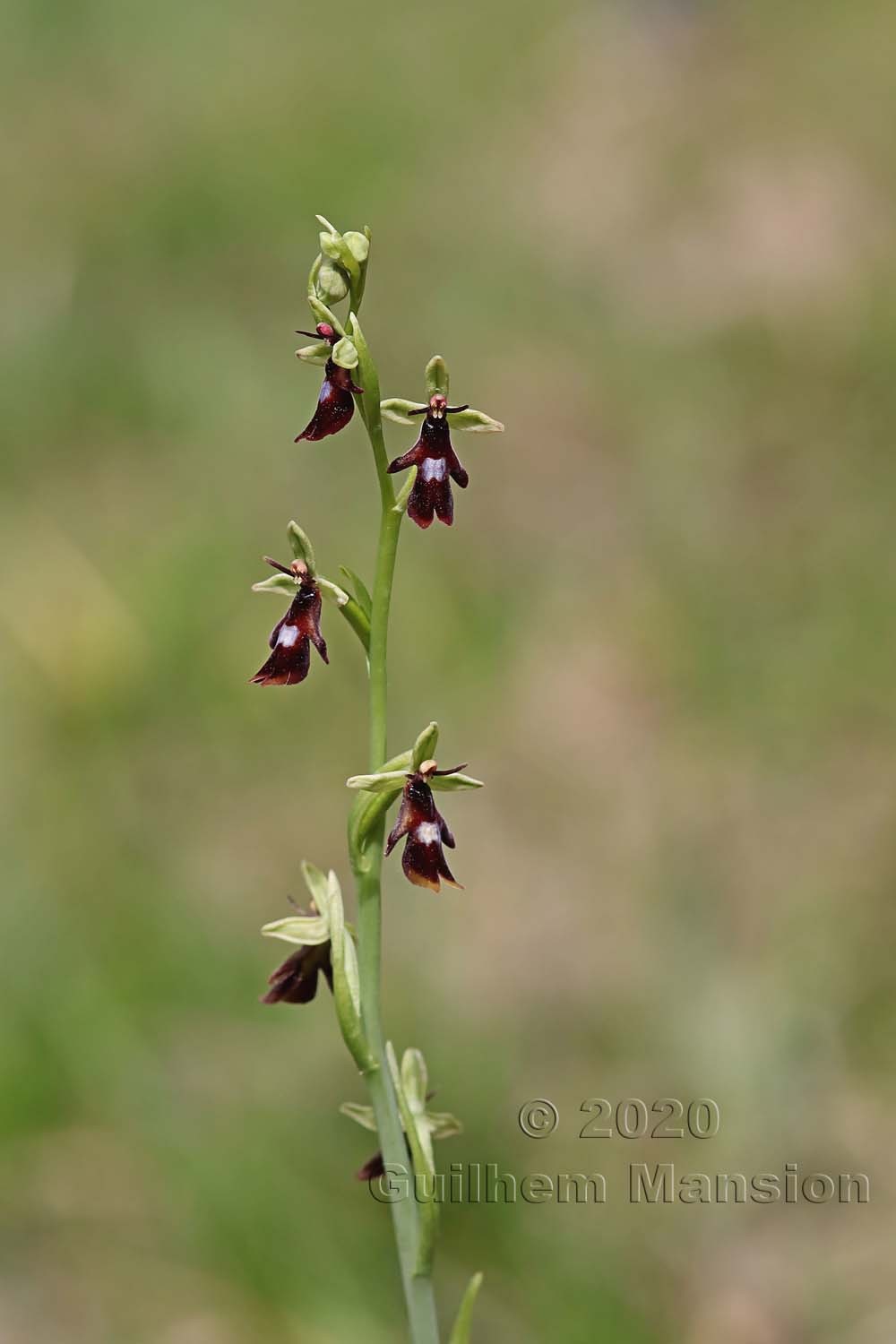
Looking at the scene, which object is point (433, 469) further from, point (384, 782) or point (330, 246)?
point (384, 782)

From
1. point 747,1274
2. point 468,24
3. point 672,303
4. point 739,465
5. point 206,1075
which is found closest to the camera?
point 747,1274

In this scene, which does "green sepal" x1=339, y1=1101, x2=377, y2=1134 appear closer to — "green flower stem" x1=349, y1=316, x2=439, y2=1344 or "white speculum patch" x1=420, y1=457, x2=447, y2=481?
"green flower stem" x1=349, y1=316, x2=439, y2=1344

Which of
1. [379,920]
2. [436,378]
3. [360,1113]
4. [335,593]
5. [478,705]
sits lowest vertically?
[360,1113]

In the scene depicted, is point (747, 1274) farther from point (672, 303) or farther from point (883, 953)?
point (672, 303)

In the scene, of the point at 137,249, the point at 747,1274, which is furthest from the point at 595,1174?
the point at 137,249

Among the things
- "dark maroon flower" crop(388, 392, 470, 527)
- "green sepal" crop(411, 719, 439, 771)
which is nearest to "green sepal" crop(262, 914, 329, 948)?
"green sepal" crop(411, 719, 439, 771)

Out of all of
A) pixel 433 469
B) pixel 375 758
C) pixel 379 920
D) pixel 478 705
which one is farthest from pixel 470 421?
pixel 478 705

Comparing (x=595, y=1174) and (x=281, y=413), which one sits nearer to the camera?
(x=595, y=1174)

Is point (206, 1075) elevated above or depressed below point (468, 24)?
below
